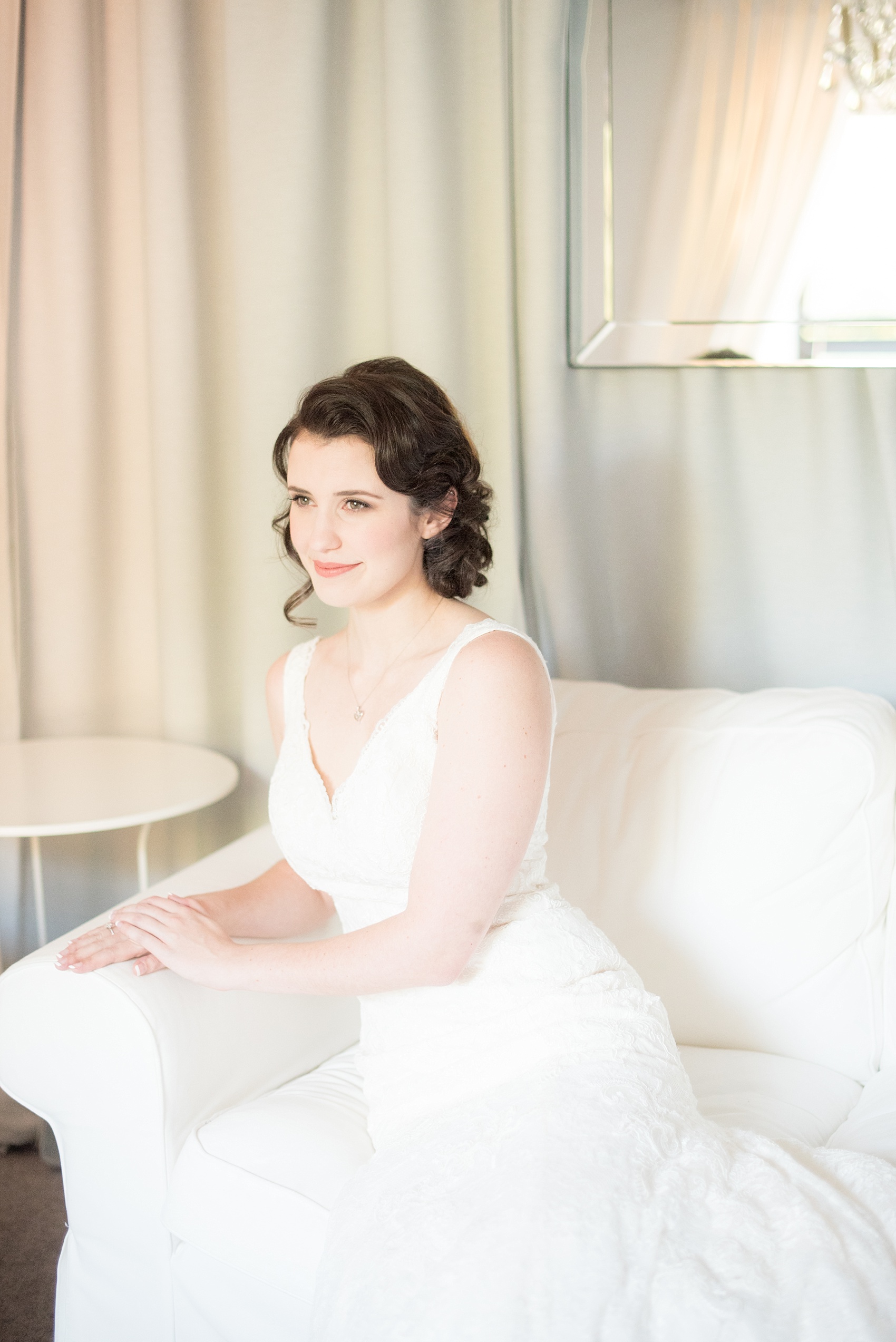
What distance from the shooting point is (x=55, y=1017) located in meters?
1.46

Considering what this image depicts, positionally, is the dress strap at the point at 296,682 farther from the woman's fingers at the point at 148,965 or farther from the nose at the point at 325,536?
the woman's fingers at the point at 148,965

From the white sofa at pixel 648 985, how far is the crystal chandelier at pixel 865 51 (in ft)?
3.40

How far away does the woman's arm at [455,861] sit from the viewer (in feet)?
4.60

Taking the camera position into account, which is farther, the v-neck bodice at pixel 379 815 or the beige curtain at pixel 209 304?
the beige curtain at pixel 209 304

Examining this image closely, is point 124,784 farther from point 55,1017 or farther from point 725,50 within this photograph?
point 725,50

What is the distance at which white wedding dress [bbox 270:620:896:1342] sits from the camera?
105 cm

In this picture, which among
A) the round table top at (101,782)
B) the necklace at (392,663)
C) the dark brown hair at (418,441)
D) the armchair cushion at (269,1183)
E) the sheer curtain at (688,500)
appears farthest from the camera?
the sheer curtain at (688,500)

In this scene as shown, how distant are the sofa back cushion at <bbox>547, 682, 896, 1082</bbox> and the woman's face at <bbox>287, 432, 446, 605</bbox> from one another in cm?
57

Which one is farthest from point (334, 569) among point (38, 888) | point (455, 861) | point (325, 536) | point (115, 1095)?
point (38, 888)

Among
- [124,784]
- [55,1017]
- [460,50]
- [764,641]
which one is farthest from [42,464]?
[764,641]

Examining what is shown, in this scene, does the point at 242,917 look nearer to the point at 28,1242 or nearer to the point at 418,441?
the point at 418,441

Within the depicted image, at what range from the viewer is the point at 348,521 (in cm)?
157

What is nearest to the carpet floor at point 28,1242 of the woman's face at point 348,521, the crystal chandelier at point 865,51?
the woman's face at point 348,521

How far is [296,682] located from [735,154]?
122cm
